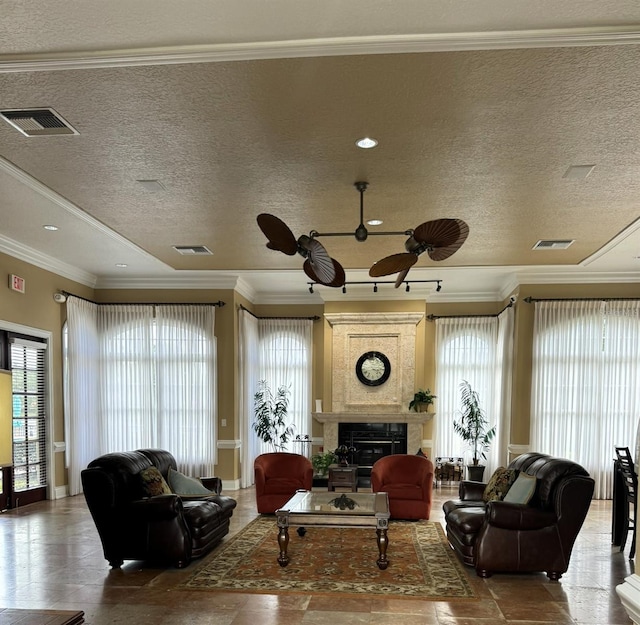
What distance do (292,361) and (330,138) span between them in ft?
24.3

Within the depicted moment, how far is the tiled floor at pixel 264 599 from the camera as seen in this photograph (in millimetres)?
4102

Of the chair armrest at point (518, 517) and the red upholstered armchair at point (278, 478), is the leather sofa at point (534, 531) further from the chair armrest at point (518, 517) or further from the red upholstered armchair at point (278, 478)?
the red upholstered armchair at point (278, 478)

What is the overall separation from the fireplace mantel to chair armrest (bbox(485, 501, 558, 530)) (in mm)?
5088

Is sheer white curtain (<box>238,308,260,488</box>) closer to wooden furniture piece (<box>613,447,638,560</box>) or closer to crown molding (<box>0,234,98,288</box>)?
crown molding (<box>0,234,98,288</box>)

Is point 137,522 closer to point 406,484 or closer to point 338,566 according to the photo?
point 338,566

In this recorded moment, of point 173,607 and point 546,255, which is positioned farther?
point 546,255

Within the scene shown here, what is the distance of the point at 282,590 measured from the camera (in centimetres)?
465

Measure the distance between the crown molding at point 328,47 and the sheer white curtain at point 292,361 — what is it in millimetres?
8204

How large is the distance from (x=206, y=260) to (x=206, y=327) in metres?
1.88

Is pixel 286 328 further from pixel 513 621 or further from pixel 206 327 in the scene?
pixel 513 621

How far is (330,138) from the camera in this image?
3967 millimetres

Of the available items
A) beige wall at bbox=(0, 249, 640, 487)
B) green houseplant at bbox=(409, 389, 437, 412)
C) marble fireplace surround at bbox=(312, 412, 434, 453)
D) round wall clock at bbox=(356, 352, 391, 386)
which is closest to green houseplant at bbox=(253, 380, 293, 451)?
beige wall at bbox=(0, 249, 640, 487)

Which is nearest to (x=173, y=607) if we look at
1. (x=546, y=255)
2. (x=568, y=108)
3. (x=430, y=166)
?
(x=430, y=166)

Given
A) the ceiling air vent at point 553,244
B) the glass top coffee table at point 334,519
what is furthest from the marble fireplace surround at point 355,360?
the glass top coffee table at point 334,519
